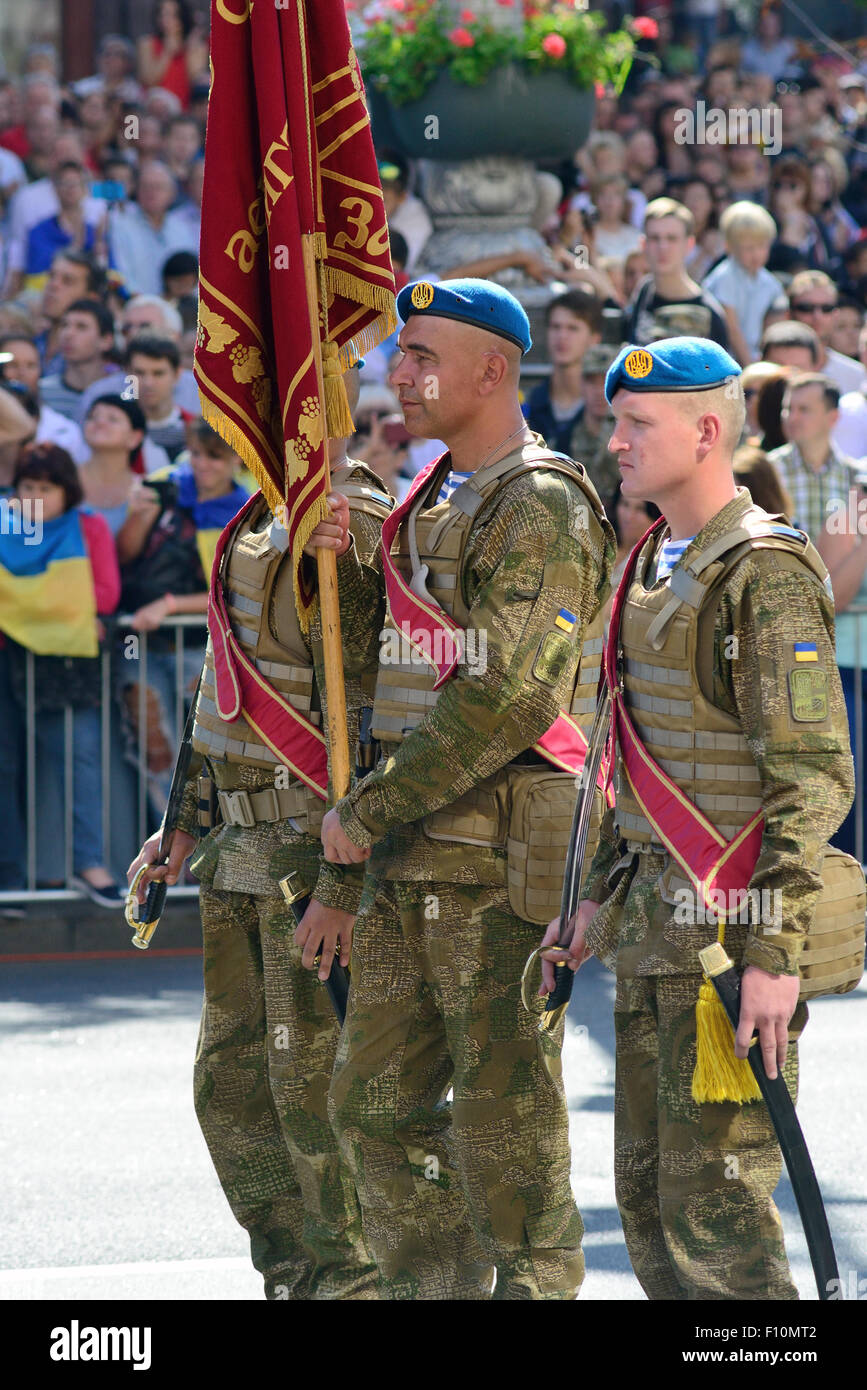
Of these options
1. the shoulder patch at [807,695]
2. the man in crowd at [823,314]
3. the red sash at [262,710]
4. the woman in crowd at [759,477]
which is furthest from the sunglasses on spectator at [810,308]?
the shoulder patch at [807,695]

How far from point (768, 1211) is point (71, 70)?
20311 millimetres

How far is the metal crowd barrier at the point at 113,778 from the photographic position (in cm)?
854

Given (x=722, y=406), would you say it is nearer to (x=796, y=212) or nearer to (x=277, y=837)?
(x=277, y=837)

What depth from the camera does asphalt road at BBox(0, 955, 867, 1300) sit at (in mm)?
5203

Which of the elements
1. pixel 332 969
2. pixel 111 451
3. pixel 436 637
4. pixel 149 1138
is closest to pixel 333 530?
pixel 436 637

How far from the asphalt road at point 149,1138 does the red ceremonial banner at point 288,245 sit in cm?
189

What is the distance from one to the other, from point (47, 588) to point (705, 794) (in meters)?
5.15

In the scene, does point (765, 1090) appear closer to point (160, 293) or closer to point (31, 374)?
point (31, 374)

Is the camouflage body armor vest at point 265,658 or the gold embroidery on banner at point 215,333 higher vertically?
the gold embroidery on banner at point 215,333

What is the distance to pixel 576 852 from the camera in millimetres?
3912

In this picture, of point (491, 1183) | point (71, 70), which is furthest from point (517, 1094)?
point (71, 70)

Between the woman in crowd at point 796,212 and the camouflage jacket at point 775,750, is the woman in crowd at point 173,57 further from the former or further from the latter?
the camouflage jacket at point 775,750

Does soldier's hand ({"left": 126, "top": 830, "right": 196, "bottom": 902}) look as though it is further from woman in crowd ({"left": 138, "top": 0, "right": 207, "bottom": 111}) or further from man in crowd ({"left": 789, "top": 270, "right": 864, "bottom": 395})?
woman in crowd ({"left": 138, "top": 0, "right": 207, "bottom": 111})

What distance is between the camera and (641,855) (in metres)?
3.91
